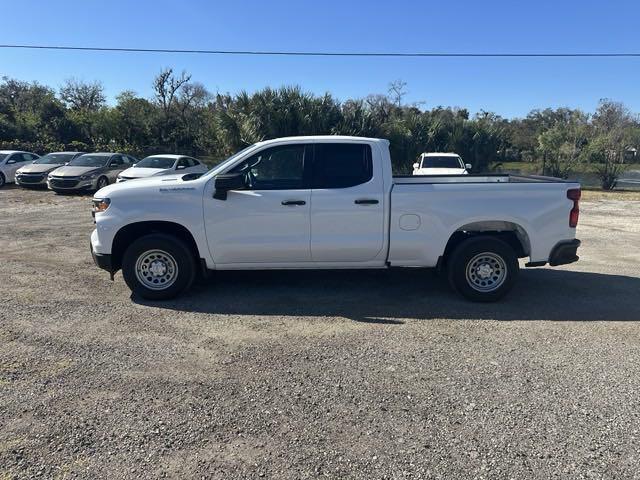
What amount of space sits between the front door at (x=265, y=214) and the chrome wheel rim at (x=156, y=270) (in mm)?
564

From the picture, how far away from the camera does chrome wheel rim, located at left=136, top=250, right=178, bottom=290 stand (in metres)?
5.88

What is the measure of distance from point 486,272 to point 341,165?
2184mm

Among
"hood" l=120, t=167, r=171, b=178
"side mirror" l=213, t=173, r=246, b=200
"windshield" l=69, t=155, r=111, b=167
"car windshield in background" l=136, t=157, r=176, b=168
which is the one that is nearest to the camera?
"side mirror" l=213, t=173, r=246, b=200

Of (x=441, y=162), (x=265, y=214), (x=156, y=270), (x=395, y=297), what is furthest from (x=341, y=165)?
(x=441, y=162)

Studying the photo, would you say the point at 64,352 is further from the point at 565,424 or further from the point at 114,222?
the point at 565,424

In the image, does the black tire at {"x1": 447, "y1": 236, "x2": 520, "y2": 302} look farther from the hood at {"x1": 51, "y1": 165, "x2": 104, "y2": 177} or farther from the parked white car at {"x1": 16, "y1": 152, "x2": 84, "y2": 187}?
the parked white car at {"x1": 16, "y1": 152, "x2": 84, "y2": 187}

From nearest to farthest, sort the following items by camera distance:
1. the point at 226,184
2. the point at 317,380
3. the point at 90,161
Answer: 1. the point at 317,380
2. the point at 226,184
3. the point at 90,161

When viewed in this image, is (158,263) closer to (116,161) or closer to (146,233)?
(146,233)

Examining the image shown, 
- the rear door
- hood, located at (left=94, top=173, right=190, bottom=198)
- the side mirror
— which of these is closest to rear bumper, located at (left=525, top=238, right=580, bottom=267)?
the rear door

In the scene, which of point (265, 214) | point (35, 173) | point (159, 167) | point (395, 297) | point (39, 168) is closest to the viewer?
point (265, 214)

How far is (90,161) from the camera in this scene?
65.1 feet

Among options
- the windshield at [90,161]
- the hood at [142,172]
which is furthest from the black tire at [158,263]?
the windshield at [90,161]

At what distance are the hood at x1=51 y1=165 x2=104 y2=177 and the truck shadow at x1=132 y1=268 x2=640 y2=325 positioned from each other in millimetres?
14066

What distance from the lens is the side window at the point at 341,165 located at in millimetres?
5844
